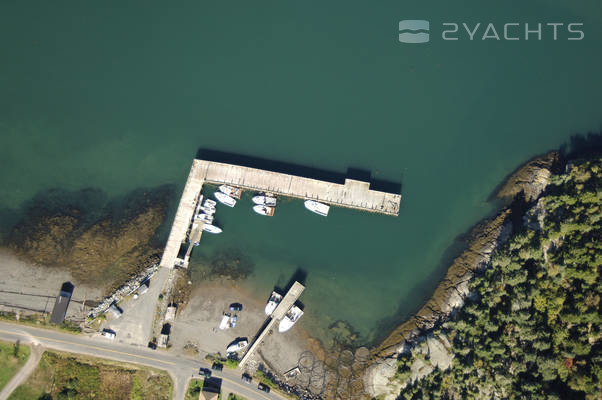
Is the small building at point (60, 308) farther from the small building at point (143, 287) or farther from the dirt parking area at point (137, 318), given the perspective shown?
the small building at point (143, 287)

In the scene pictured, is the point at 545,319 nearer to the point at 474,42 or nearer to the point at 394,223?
the point at 394,223

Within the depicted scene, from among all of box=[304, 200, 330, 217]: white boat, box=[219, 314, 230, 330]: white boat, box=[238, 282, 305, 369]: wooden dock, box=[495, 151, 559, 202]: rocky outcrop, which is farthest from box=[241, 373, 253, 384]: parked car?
box=[495, 151, 559, 202]: rocky outcrop

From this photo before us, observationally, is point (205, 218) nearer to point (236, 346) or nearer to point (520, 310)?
point (236, 346)

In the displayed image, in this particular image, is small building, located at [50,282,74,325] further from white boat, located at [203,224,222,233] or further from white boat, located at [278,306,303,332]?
white boat, located at [278,306,303,332]

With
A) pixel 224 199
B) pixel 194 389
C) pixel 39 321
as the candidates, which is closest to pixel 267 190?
pixel 224 199

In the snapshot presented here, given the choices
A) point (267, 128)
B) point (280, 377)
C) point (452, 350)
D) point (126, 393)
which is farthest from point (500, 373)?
point (126, 393)

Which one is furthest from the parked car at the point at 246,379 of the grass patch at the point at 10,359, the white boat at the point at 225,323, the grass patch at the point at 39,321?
the grass patch at the point at 10,359
